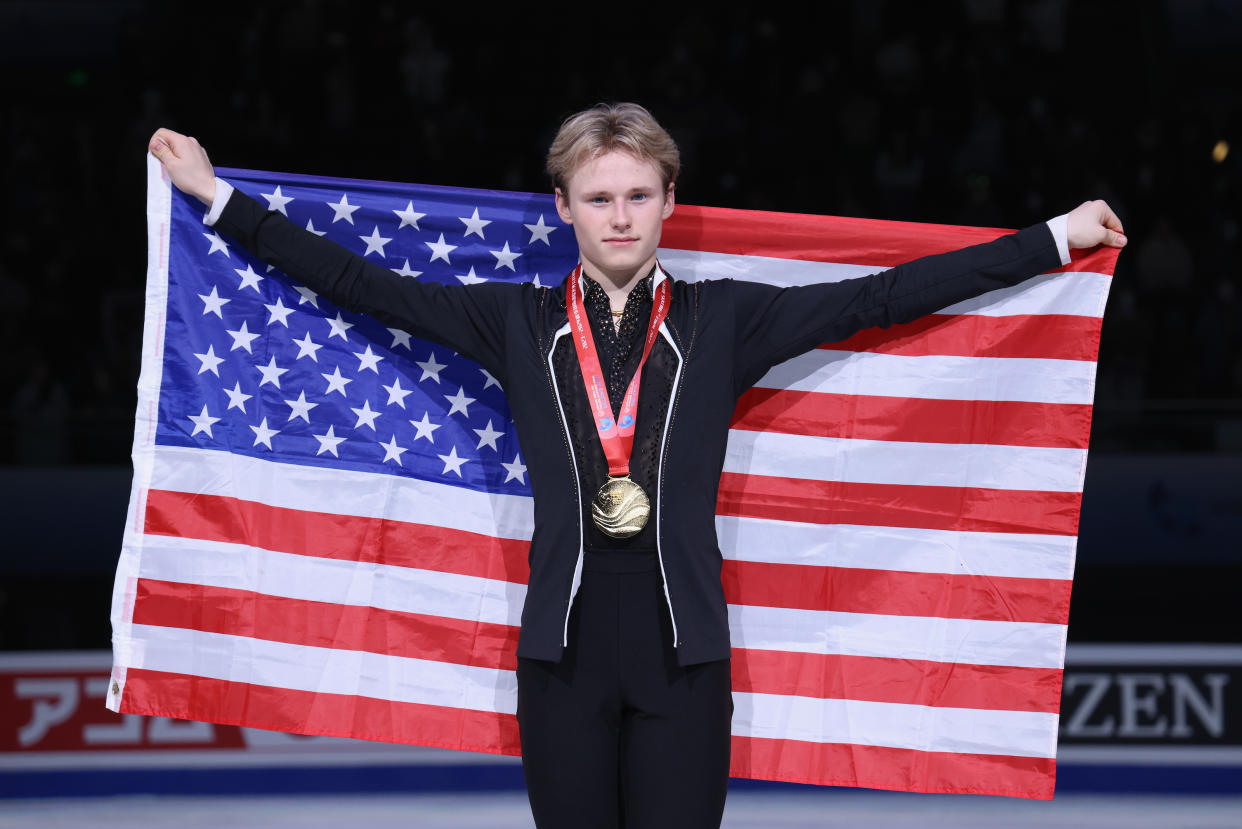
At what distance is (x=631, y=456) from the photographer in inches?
112

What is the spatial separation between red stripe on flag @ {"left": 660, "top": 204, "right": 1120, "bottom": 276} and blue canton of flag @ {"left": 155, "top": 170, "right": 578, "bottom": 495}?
34cm

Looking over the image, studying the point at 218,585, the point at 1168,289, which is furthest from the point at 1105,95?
the point at 218,585

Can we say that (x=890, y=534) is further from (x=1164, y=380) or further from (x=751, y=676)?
(x=1164, y=380)

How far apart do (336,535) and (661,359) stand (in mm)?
1204

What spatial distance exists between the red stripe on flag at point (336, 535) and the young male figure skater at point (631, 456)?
74 centimetres

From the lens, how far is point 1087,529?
6.21 m

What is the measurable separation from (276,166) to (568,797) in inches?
254

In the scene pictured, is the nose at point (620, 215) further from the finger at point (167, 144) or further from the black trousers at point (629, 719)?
the finger at point (167, 144)

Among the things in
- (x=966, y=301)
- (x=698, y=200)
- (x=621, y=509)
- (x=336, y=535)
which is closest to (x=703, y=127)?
(x=698, y=200)

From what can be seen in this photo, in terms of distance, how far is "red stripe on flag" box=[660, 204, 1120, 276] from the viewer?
140 inches

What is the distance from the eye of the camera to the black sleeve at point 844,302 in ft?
9.84

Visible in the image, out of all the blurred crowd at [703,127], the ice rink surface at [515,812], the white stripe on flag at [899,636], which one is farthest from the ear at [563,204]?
the blurred crowd at [703,127]

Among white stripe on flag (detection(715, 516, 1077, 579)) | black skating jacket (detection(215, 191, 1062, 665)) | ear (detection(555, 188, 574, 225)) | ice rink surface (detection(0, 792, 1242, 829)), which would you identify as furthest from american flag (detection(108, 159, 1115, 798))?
ice rink surface (detection(0, 792, 1242, 829))

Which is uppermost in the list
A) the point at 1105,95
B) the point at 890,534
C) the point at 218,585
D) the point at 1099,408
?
the point at 1105,95
